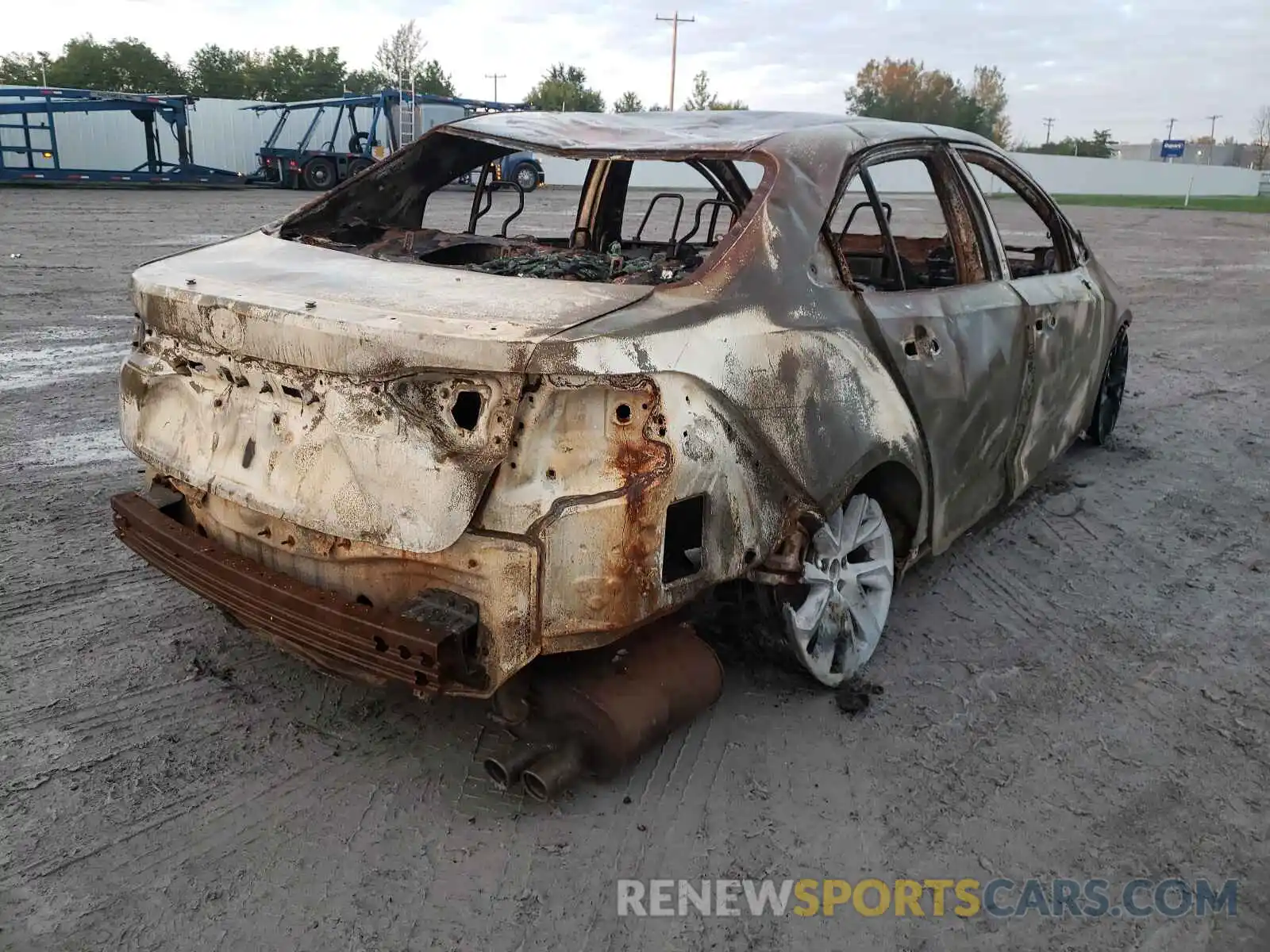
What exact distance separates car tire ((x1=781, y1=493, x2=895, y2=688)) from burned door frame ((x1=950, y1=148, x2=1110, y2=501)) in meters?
1.08

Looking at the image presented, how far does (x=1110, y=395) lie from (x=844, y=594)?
3.39 meters

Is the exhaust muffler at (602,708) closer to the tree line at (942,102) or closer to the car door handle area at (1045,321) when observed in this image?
the car door handle area at (1045,321)

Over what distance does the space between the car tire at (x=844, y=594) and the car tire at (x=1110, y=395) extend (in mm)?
2764

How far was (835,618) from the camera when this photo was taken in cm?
313

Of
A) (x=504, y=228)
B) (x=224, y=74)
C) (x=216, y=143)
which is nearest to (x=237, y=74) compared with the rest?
(x=224, y=74)

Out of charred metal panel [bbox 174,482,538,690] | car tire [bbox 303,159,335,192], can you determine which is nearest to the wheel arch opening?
charred metal panel [bbox 174,482,538,690]

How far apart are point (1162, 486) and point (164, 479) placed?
4.73m

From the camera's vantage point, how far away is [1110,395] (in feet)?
18.6

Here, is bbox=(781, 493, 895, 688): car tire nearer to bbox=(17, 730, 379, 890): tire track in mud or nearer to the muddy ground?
the muddy ground

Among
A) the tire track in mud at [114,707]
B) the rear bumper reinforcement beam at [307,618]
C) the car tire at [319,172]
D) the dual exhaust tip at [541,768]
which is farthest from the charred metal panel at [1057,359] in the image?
the car tire at [319,172]

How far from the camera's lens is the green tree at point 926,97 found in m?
→ 69.8

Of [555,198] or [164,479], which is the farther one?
[555,198]

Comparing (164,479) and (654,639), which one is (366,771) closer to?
(654,639)

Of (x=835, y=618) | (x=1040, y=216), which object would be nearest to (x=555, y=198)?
(x=1040, y=216)
